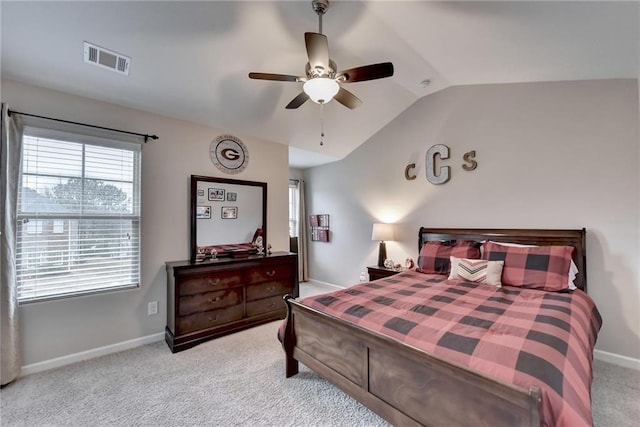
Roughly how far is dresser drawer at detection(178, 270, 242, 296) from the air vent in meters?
1.96

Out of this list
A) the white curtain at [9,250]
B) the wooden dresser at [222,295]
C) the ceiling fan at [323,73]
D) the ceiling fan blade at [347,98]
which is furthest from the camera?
the wooden dresser at [222,295]

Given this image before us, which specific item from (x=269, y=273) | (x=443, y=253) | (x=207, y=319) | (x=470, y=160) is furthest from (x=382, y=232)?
(x=207, y=319)

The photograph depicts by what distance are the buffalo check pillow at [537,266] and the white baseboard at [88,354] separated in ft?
11.9

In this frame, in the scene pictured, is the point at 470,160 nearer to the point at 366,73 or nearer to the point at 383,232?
the point at 383,232

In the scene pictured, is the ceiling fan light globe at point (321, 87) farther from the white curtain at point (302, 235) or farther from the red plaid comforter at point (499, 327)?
the white curtain at point (302, 235)

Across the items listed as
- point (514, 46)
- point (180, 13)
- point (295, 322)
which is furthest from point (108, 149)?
point (514, 46)

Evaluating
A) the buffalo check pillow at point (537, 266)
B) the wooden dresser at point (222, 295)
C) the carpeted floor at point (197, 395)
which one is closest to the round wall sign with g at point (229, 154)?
the wooden dresser at point (222, 295)

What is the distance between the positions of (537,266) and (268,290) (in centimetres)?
283

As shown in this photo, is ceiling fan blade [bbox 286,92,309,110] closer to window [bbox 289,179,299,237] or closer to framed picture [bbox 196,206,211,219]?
framed picture [bbox 196,206,211,219]

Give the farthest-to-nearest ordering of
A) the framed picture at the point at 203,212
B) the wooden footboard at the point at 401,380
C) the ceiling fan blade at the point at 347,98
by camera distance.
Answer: the framed picture at the point at 203,212 → the ceiling fan blade at the point at 347,98 → the wooden footboard at the point at 401,380

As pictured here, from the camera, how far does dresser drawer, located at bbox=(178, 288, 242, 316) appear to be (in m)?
2.80

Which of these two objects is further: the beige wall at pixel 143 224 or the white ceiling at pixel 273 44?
the beige wall at pixel 143 224

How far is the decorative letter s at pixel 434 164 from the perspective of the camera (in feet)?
11.6

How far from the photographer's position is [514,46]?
229cm
